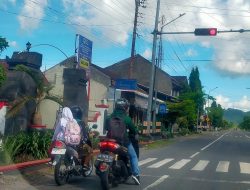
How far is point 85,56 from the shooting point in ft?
61.2

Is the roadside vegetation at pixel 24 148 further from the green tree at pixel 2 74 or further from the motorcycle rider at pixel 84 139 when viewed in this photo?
the green tree at pixel 2 74

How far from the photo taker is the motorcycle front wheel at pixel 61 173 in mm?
9427

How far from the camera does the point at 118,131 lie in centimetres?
955

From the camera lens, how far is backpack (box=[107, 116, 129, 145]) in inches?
376

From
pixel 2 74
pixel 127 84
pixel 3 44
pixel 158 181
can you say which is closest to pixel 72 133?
pixel 158 181

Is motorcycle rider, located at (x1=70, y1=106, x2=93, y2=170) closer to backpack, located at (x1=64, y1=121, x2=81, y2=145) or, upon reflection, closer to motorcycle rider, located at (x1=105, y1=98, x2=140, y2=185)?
backpack, located at (x1=64, y1=121, x2=81, y2=145)

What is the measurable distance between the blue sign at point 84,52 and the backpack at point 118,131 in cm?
879

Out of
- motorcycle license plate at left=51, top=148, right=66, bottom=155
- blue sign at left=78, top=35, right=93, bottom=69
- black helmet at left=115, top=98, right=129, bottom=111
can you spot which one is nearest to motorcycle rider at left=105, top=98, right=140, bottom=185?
black helmet at left=115, top=98, right=129, bottom=111

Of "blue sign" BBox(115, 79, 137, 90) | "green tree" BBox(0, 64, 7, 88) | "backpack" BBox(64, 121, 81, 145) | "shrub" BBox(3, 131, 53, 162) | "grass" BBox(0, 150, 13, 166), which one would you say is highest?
"blue sign" BBox(115, 79, 137, 90)

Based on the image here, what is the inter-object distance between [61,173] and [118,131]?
1.49m

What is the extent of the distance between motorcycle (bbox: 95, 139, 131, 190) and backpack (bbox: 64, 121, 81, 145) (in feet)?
2.15

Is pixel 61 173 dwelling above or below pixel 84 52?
below

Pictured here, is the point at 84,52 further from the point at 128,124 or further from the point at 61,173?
the point at 61,173

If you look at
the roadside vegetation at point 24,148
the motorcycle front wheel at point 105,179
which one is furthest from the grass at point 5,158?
the motorcycle front wheel at point 105,179
